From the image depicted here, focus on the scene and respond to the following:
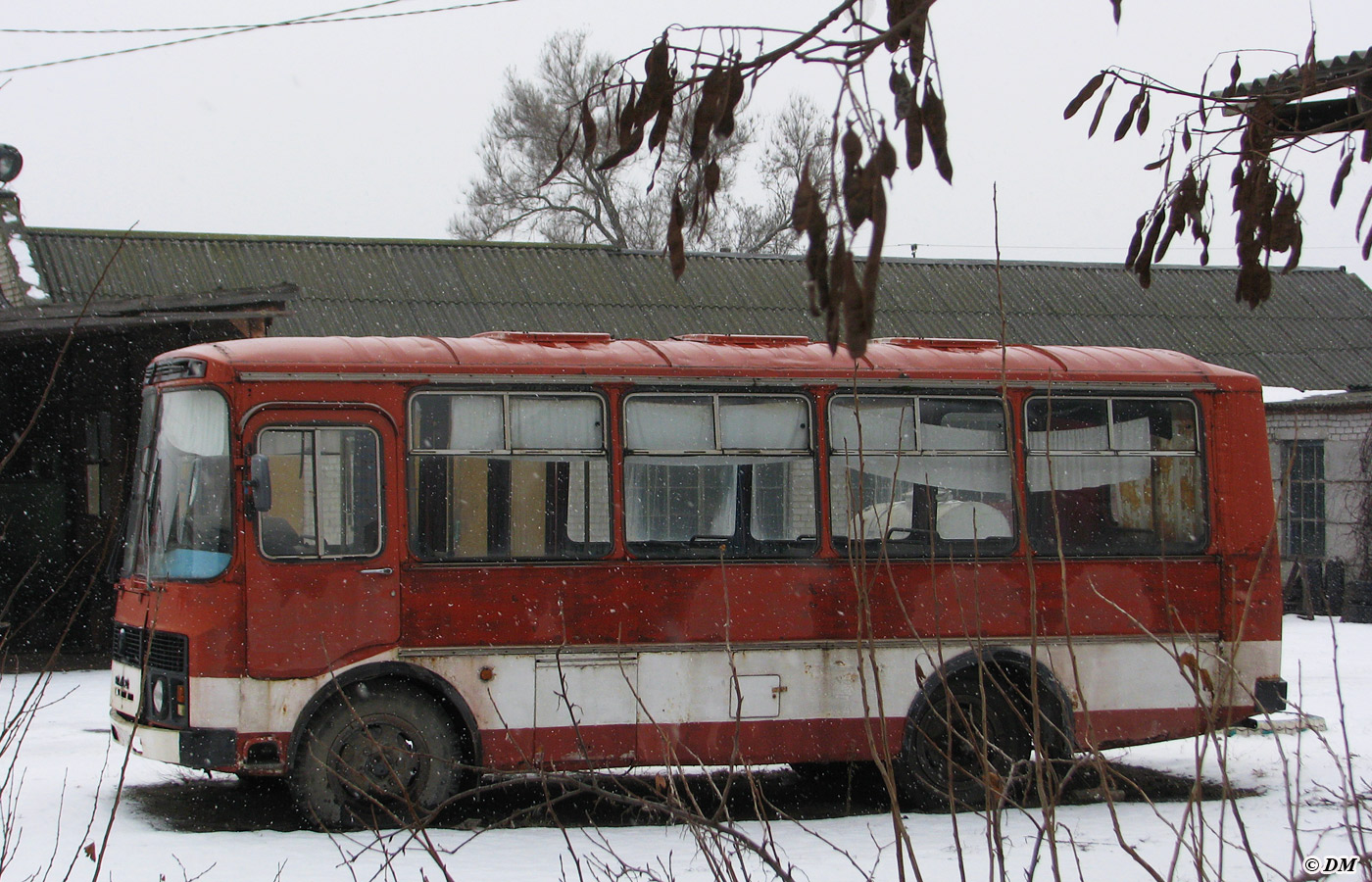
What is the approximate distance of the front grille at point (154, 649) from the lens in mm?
7855

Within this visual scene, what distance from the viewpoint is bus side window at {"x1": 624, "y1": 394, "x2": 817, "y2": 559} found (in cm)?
848

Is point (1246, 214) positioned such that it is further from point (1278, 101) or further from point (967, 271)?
point (967, 271)

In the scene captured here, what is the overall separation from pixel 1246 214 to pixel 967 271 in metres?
22.2

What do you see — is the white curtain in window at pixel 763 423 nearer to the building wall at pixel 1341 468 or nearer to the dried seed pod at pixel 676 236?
the dried seed pod at pixel 676 236

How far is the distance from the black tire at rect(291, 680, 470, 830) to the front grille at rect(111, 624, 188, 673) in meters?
0.85

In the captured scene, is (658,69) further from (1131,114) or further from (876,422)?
(876,422)

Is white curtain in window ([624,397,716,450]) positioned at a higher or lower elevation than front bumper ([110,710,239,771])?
higher

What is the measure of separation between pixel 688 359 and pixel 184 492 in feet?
10.3

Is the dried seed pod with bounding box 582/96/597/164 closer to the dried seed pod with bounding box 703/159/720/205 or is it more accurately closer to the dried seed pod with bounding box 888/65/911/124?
the dried seed pod with bounding box 703/159/720/205

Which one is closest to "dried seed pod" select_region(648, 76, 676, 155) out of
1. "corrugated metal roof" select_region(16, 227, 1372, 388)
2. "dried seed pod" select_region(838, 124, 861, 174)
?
"dried seed pod" select_region(838, 124, 861, 174)

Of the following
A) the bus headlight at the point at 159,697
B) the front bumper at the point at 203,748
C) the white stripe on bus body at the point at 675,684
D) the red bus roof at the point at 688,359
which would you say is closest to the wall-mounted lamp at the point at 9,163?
the red bus roof at the point at 688,359

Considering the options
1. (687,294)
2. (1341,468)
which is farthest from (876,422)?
(1341,468)

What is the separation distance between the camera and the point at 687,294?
22.8 m

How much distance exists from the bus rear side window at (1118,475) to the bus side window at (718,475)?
5.26 ft
